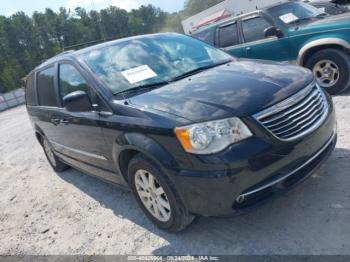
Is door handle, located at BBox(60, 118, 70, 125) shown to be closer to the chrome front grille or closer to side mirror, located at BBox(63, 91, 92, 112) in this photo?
side mirror, located at BBox(63, 91, 92, 112)

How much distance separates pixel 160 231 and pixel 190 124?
1.30 metres

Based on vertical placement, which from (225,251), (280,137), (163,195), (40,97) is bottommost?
(225,251)

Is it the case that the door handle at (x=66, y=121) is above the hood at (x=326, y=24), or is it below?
below

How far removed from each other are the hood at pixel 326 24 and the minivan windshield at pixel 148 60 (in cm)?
254

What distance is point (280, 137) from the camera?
2.80 meters

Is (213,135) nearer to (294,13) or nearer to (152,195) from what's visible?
(152,195)

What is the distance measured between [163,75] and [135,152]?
920 mm

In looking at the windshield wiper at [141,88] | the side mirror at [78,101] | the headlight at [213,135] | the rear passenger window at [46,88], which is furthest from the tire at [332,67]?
the rear passenger window at [46,88]

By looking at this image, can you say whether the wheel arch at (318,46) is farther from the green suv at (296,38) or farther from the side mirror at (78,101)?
the side mirror at (78,101)

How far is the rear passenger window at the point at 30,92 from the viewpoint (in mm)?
5531

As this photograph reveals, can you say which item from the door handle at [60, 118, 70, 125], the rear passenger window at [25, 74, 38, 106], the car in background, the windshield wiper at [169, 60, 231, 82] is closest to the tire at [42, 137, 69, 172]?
the rear passenger window at [25, 74, 38, 106]

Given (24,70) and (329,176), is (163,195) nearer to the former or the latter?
(329,176)

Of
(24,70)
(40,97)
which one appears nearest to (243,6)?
(24,70)

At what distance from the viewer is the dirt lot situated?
2.98m
